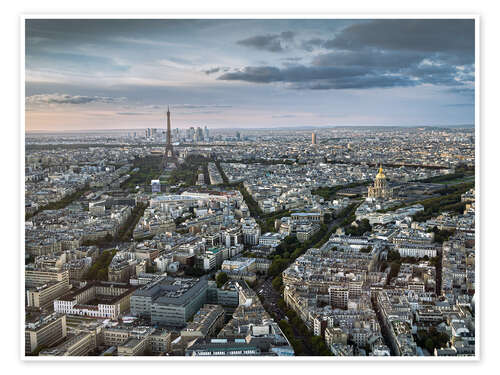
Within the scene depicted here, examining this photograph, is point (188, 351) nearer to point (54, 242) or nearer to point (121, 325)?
point (121, 325)

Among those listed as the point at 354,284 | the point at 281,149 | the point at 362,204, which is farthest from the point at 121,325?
the point at 281,149

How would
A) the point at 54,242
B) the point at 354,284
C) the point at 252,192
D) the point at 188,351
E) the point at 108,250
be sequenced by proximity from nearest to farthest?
1. the point at 188,351
2. the point at 354,284
3. the point at 54,242
4. the point at 108,250
5. the point at 252,192

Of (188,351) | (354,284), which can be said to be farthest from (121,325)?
(354,284)

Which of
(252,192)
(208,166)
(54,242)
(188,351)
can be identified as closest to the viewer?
(188,351)

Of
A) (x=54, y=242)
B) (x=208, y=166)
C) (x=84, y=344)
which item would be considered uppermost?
(x=208, y=166)

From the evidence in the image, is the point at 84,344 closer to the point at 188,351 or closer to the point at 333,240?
the point at 188,351

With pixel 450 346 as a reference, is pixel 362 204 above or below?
above

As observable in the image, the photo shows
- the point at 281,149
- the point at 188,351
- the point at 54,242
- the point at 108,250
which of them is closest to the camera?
the point at 188,351

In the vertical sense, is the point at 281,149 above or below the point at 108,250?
above

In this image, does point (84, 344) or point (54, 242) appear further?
point (54, 242)
